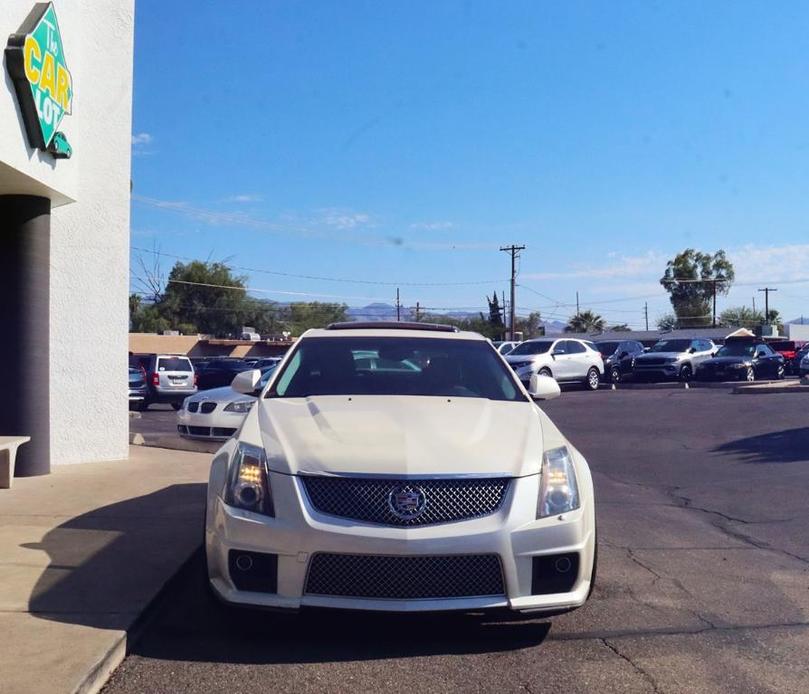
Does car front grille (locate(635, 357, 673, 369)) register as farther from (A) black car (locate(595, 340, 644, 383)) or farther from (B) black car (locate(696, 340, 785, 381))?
(B) black car (locate(696, 340, 785, 381))

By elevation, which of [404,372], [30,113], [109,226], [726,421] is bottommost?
[726,421]

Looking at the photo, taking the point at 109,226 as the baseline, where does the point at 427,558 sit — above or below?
below

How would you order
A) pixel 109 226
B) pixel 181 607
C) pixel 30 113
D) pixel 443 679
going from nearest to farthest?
pixel 443 679
pixel 181 607
pixel 30 113
pixel 109 226

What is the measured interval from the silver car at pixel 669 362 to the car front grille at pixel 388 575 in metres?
28.4

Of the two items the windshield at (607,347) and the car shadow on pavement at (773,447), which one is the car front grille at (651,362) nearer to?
the windshield at (607,347)

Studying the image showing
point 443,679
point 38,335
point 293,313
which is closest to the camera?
point 443,679

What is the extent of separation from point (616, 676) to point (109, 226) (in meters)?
8.12

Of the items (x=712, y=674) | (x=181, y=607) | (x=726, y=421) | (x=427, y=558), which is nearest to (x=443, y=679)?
(x=427, y=558)

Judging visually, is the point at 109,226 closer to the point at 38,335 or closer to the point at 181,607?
the point at 38,335

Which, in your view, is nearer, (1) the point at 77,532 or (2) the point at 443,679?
(2) the point at 443,679

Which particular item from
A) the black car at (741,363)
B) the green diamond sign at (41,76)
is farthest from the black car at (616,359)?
the green diamond sign at (41,76)

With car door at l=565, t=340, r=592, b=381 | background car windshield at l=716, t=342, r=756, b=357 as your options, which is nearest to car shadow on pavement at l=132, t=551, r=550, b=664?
car door at l=565, t=340, r=592, b=381

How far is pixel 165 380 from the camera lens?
88.4 ft

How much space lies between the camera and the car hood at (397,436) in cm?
478
